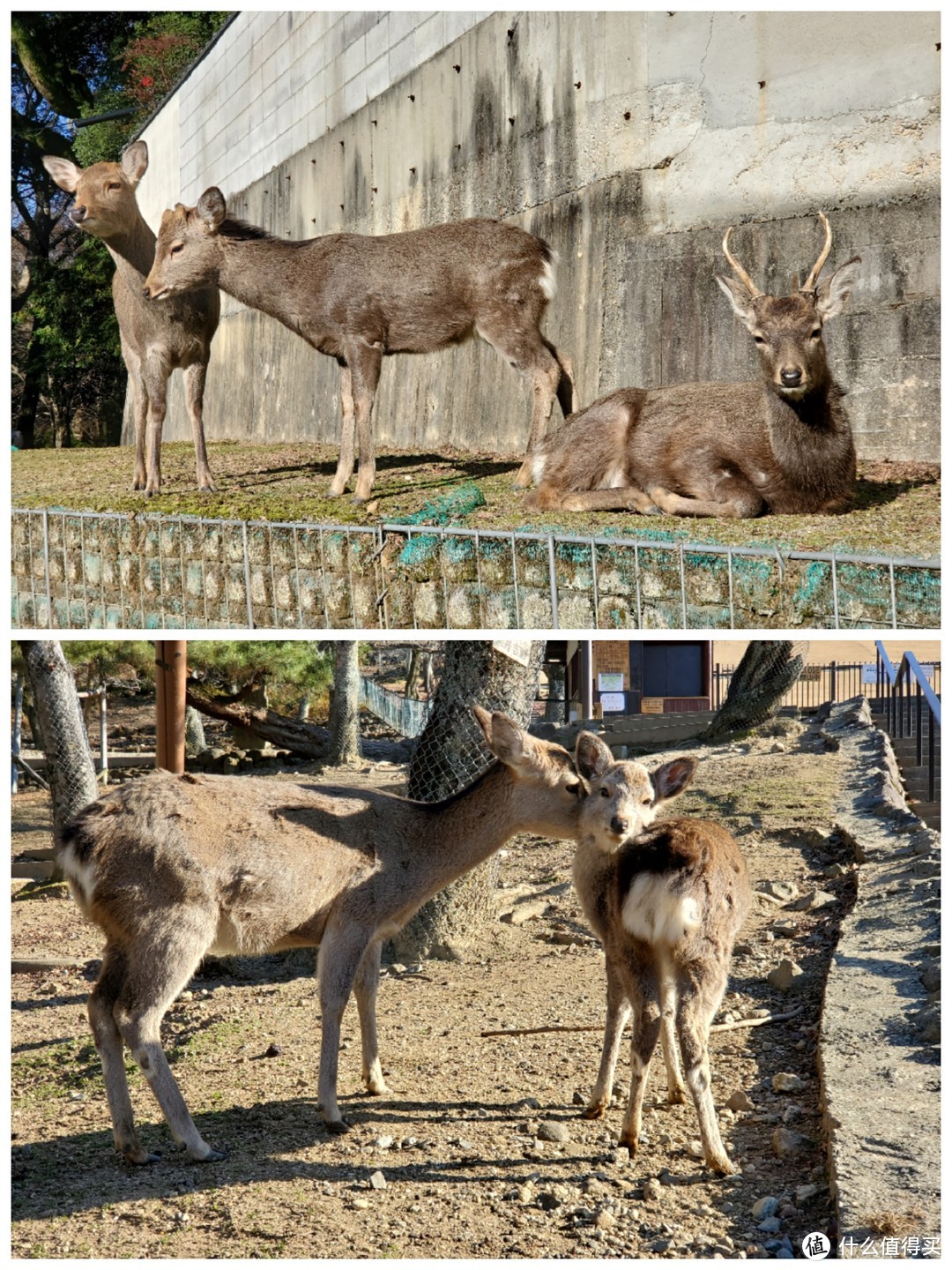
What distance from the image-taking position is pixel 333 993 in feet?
18.5

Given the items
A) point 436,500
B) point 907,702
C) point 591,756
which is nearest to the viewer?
point 591,756

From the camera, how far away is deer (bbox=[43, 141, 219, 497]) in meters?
9.57

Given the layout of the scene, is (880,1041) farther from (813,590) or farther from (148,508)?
(148,508)

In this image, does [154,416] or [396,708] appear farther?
[396,708]

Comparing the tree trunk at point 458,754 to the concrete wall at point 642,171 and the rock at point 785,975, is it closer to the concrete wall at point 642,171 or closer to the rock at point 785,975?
the rock at point 785,975

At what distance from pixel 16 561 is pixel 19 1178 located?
5.30 m

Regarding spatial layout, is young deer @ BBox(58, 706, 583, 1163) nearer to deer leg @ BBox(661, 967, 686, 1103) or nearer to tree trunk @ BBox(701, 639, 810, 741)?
deer leg @ BBox(661, 967, 686, 1103)

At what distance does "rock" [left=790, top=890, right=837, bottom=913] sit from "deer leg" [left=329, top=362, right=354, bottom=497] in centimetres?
413

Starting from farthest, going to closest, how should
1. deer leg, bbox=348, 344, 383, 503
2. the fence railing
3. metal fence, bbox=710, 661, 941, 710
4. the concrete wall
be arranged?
metal fence, bbox=710, 661, 941, 710 < the fence railing < the concrete wall < deer leg, bbox=348, 344, 383, 503

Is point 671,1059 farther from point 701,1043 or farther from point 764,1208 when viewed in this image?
point 764,1208

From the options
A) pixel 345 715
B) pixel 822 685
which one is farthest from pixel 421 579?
pixel 822 685

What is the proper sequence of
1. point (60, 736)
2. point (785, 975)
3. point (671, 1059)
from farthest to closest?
1. point (60, 736)
2. point (785, 975)
3. point (671, 1059)

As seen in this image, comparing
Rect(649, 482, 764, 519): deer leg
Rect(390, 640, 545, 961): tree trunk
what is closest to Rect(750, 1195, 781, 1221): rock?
Rect(390, 640, 545, 961): tree trunk

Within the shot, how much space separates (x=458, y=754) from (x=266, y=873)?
9.30 ft
